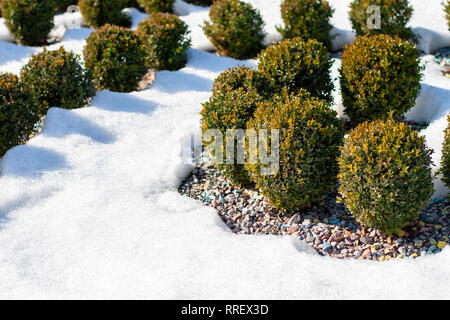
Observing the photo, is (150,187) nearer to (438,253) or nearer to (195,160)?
(195,160)

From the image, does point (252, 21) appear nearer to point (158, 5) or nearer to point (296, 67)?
point (296, 67)

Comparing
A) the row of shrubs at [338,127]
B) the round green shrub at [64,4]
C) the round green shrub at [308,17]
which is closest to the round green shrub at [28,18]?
the round green shrub at [64,4]

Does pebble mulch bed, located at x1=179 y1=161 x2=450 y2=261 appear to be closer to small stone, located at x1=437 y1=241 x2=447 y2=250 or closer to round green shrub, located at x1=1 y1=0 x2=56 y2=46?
small stone, located at x1=437 y1=241 x2=447 y2=250

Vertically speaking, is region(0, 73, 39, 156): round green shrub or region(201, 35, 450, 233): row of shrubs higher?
region(201, 35, 450, 233): row of shrubs

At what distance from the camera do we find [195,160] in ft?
25.3

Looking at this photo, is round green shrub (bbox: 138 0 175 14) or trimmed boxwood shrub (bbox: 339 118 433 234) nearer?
trimmed boxwood shrub (bbox: 339 118 433 234)

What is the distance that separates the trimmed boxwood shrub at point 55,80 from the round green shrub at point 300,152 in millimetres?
4058

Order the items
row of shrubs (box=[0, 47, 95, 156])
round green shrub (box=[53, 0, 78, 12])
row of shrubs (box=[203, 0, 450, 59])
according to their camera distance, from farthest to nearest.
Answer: round green shrub (box=[53, 0, 78, 12]) → row of shrubs (box=[203, 0, 450, 59]) → row of shrubs (box=[0, 47, 95, 156])

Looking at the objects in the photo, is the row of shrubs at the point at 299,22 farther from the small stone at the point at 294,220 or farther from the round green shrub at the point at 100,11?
the small stone at the point at 294,220

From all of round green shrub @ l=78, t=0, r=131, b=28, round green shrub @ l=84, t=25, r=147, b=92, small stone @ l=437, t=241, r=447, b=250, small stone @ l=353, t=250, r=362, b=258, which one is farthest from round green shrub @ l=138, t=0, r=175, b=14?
Result: small stone @ l=437, t=241, r=447, b=250

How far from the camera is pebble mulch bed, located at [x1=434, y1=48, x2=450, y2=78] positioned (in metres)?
9.51

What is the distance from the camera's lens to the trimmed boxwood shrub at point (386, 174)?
5.24 m

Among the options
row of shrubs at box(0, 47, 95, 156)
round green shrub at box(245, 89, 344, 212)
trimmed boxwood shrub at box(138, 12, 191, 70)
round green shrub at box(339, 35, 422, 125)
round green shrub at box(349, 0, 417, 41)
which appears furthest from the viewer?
trimmed boxwood shrub at box(138, 12, 191, 70)

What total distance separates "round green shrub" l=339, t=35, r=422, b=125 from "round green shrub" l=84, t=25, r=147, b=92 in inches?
163
